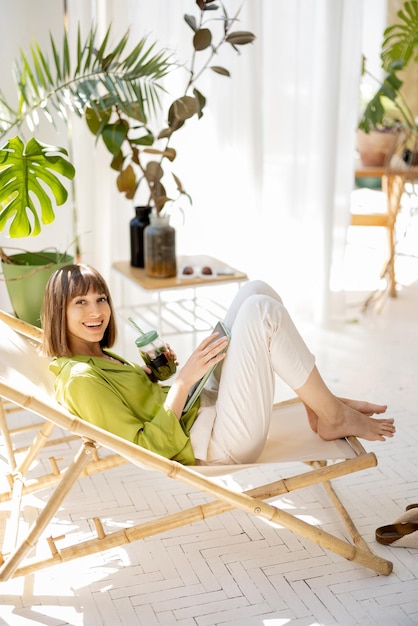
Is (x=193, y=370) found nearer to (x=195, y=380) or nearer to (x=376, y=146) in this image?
(x=195, y=380)

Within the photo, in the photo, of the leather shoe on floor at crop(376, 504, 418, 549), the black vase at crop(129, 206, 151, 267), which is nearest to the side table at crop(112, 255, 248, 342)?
the black vase at crop(129, 206, 151, 267)

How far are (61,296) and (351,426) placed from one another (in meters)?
0.94

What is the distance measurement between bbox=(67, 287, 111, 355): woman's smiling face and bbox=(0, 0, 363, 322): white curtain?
1897mm

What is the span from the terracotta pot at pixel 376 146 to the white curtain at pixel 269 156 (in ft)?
2.76

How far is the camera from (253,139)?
4.53m

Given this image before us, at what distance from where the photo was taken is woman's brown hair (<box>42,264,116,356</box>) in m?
2.39

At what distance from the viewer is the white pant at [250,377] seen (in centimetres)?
234

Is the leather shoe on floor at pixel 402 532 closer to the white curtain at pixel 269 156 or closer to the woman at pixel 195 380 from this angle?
the woman at pixel 195 380

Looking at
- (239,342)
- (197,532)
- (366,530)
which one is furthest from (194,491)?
(239,342)

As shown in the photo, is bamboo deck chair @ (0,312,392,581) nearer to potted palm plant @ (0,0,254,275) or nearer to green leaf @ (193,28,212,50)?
potted palm plant @ (0,0,254,275)

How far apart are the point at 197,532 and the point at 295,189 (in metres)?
2.54

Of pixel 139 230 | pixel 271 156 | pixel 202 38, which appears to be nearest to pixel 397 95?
pixel 271 156

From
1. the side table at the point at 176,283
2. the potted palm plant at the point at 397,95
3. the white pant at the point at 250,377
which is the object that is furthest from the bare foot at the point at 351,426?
the potted palm plant at the point at 397,95

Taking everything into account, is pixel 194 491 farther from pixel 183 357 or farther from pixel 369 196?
pixel 369 196
